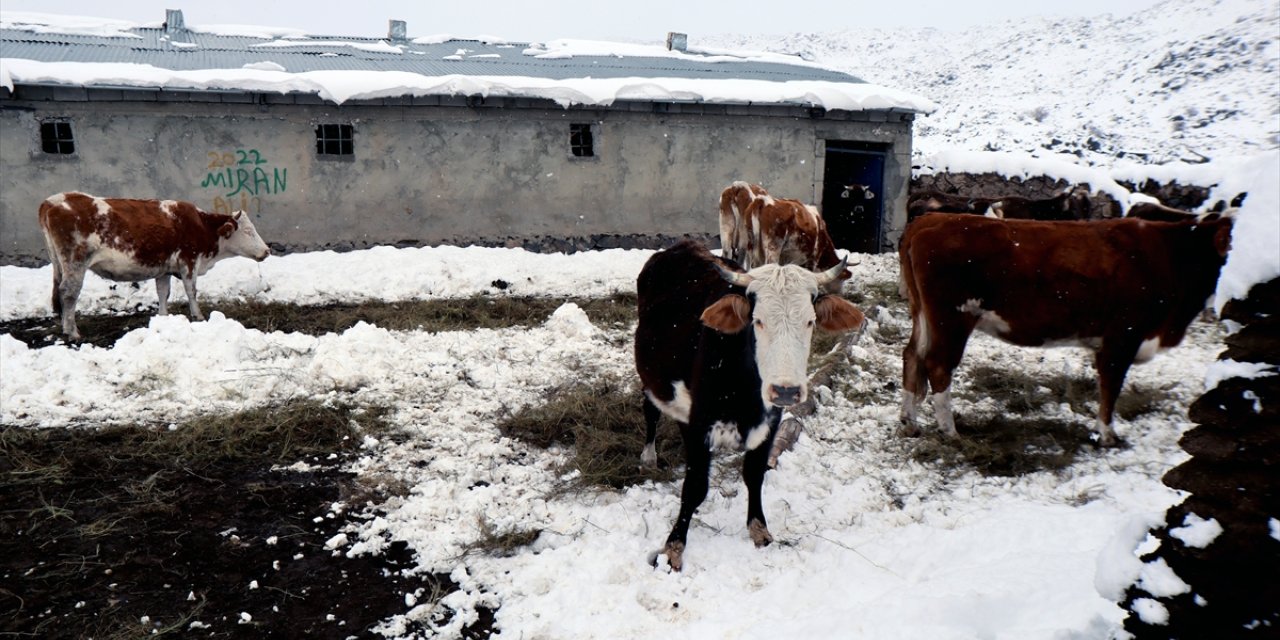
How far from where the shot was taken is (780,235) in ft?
35.7

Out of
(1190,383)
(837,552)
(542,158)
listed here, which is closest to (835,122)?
(542,158)

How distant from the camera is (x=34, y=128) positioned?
34.5 ft

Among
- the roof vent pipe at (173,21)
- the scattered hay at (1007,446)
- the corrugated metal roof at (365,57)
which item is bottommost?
the scattered hay at (1007,446)

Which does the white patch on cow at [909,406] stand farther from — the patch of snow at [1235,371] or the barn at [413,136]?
the barn at [413,136]

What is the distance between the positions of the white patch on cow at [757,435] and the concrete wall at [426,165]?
987 centimetres

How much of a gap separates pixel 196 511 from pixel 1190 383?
28.1 ft

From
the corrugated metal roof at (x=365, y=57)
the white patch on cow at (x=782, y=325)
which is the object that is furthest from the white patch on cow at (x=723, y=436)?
the corrugated metal roof at (x=365, y=57)

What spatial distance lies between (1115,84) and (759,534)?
154 feet

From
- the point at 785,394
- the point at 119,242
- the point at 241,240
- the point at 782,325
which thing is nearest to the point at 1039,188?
the point at 782,325

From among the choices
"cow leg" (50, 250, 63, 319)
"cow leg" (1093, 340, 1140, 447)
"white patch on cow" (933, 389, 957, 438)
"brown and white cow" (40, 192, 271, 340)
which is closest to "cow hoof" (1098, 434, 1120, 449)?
"cow leg" (1093, 340, 1140, 447)

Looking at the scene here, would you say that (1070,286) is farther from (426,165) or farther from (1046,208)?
(426,165)

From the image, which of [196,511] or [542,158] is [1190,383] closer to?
[196,511]

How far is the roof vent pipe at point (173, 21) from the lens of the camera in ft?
52.5

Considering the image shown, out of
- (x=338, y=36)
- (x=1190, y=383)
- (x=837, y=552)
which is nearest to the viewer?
(x=837, y=552)
